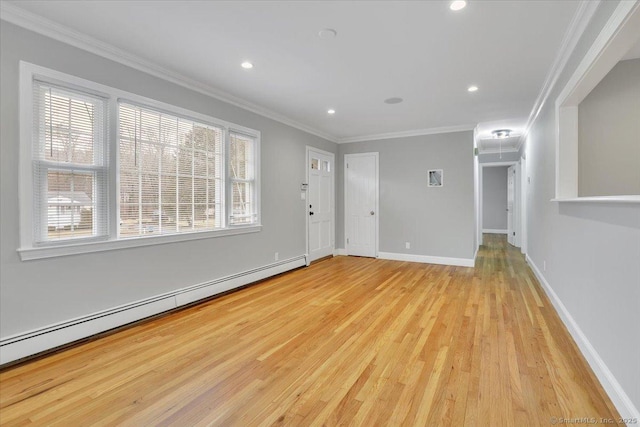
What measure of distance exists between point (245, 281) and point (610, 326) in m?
3.78

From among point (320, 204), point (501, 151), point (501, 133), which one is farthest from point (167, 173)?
point (501, 151)

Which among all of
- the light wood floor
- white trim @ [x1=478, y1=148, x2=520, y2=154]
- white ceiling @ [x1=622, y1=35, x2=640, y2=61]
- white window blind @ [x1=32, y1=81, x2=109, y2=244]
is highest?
white trim @ [x1=478, y1=148, x2=520, y2=154]

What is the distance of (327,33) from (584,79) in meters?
2.05

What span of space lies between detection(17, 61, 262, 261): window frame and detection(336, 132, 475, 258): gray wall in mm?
3469

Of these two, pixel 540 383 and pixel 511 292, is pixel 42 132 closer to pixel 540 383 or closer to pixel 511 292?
pixel 540 383

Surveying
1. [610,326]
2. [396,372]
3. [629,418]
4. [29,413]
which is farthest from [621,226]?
[29,413]

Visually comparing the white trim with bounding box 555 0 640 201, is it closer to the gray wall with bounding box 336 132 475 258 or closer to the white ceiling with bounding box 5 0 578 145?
the white ceiling with bounding box 5 0 578 145

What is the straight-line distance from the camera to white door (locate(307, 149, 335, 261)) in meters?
5.93

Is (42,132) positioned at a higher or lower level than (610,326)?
higher

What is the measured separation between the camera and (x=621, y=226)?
5.69 ft

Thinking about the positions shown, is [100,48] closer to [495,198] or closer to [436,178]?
[436,178]

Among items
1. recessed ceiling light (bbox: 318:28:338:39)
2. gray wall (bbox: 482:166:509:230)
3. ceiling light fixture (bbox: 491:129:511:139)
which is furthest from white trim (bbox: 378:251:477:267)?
gray wall (bbox: 482:166:509:230)

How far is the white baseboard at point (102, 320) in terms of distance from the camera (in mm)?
2281

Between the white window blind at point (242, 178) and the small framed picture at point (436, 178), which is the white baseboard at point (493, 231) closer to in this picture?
the small framed picture at point (436, 178)
